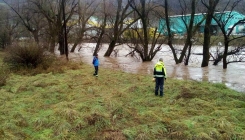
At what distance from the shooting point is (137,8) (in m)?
31.8

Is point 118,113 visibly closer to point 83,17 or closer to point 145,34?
point 145,34

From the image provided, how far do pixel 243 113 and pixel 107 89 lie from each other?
20.2 feet

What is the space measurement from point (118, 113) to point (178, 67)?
18.3 m

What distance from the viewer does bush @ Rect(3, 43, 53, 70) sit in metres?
20.0

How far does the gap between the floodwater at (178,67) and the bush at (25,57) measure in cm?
710

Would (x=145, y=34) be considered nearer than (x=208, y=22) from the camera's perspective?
No

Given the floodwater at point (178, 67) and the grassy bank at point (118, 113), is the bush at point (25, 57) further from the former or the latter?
the floodwater at point (178, 67)

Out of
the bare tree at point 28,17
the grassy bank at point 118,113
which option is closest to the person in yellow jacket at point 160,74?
the grassy bank at point 118,113

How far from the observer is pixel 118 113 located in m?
9.09

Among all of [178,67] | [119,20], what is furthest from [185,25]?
[119,20]

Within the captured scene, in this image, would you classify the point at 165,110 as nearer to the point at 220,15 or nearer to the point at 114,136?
the point at 114,136

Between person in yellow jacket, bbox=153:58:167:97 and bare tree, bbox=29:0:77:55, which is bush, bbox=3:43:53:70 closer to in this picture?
person in yellow jacket, bbox=153:58:167:97

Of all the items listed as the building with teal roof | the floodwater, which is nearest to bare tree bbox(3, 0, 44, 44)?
the floodwater

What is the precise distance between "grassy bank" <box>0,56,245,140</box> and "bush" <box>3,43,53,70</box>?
6.74m
